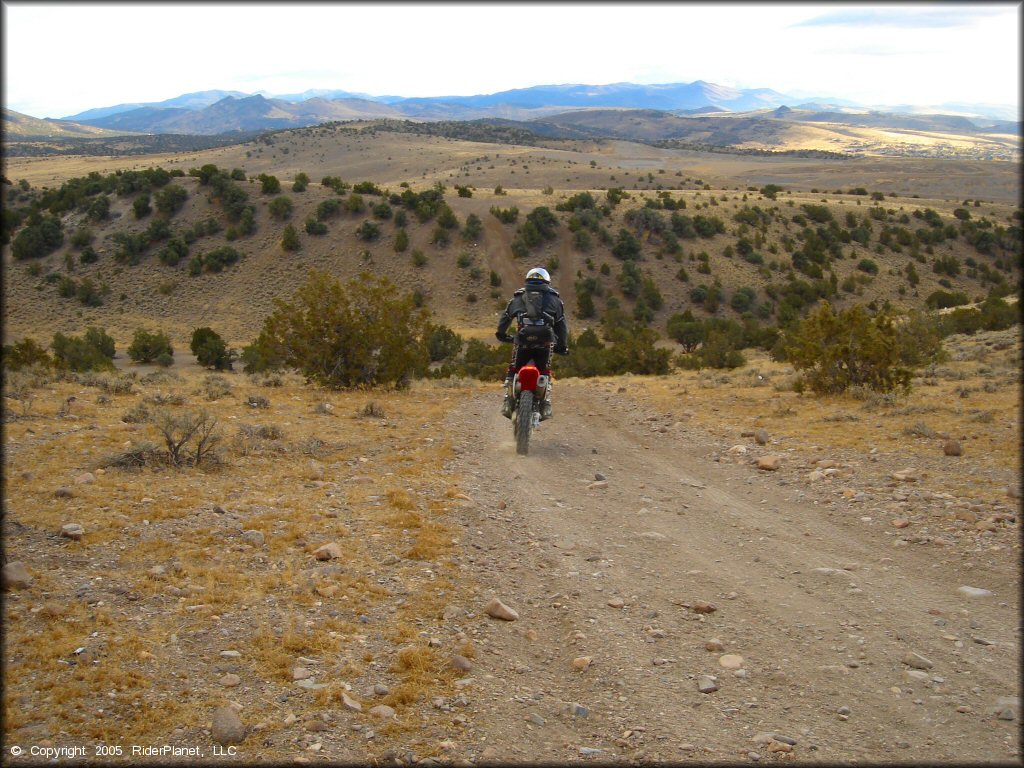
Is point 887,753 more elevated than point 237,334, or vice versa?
point 887,753

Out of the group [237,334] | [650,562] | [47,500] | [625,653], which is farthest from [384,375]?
[237,334]

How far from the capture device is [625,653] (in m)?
4.52

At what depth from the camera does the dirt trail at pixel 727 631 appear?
12.1 feet

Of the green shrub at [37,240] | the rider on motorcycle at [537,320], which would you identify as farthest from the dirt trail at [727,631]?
the green shrub at [37,240]

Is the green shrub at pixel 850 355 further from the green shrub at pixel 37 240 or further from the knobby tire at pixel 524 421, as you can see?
the green shrub at pixel 37 240

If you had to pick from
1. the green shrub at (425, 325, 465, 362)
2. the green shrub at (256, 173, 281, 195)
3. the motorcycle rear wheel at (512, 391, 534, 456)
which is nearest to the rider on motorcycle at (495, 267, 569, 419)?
the motorcycle rear wheel at (512, 391, 534, 456)

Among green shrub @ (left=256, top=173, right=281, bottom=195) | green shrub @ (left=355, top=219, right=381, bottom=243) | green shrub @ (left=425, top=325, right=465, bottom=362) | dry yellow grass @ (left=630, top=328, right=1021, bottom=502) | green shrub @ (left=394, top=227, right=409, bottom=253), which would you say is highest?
green shrub @ (left=256, top=173, right=281, bottom=195)

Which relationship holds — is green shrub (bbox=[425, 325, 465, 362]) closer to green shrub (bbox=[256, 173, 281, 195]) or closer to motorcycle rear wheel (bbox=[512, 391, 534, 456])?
motorcycle rear wheel (bbox=[512, 391, 534, 456])

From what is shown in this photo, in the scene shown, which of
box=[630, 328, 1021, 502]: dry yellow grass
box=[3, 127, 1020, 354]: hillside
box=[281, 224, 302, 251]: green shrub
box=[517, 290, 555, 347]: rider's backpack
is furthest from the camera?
box=[281, 224, 302, 251]: green shrub

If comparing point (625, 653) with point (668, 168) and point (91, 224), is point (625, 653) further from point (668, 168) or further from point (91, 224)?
point (668, 168)

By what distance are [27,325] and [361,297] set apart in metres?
44.8

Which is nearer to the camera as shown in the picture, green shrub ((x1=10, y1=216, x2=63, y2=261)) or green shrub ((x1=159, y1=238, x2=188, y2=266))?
green shrub ((x1=159, y1=238, x2=188, y2=266))

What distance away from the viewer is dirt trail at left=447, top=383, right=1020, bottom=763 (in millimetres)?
3680

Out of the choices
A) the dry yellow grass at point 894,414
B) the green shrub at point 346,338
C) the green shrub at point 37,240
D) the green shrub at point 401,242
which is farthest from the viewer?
the green shrub at point 401,242
